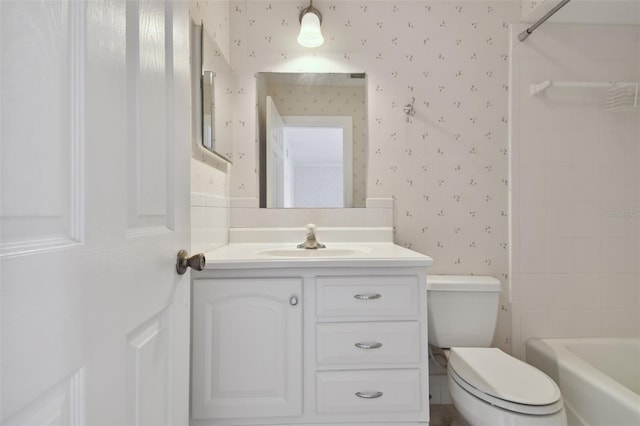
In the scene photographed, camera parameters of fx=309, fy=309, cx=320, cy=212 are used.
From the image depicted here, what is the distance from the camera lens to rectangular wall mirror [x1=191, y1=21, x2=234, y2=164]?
4.06 ft

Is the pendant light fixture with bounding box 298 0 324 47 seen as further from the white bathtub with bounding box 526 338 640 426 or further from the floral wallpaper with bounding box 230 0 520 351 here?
the white bathtub with bounding box 526 338 640 426

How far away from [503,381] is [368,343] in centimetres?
52

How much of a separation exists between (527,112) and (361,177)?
0.96 m

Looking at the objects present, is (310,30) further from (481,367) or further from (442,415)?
(442,415)

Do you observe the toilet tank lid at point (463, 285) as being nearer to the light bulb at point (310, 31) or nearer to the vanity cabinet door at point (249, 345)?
the vanity cabinet door at point (249, 345)

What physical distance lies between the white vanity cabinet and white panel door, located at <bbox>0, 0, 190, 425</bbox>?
19.6 inches

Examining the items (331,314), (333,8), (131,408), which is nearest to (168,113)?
(131,408)

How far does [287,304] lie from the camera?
1.13m

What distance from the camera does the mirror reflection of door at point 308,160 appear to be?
1707 millimetres

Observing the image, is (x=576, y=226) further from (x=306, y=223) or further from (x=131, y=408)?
(x=131, y=408)

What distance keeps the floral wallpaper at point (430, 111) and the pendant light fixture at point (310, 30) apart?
91mm

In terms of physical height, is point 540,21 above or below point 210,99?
above

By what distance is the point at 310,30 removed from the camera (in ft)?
5.11

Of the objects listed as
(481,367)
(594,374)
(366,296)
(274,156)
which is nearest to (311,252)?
(366,296)
